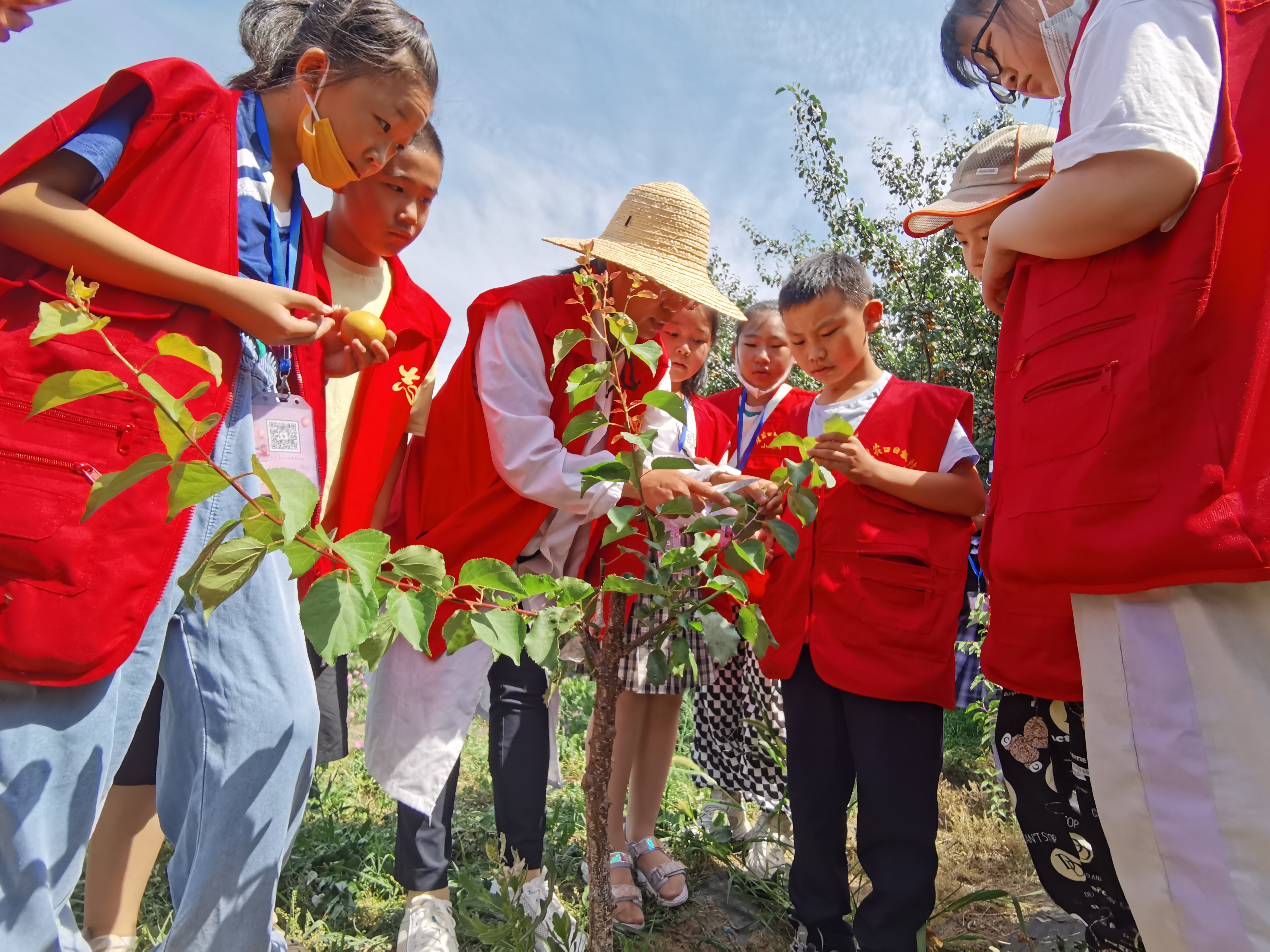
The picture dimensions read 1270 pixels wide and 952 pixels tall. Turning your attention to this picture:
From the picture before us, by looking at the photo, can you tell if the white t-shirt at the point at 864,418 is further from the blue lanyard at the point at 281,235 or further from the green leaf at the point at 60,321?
the green leaf at the point at 60,321

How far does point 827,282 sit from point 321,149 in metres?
1.34

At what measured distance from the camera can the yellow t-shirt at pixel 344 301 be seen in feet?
6.42

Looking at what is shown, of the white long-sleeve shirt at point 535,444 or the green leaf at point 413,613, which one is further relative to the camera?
the white long-sleeve shirt at point 535,444

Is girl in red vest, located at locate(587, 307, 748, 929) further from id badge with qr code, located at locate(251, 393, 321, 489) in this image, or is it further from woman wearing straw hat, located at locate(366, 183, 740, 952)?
id badge with qr code, located at locate(251, 393, 321, 489)

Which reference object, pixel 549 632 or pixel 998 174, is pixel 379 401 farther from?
pixel 998 174

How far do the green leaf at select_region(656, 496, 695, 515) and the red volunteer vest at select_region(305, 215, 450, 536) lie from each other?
Result: 961mm

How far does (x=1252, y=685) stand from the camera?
951mm

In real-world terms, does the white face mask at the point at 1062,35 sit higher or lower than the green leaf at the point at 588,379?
higher

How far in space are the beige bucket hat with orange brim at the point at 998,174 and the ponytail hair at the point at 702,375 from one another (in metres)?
0.86

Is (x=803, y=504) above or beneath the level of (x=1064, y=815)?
above

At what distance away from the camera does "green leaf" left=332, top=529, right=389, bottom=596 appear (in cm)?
81

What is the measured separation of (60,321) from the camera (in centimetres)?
76

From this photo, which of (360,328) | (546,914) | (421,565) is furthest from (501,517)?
(421,565)

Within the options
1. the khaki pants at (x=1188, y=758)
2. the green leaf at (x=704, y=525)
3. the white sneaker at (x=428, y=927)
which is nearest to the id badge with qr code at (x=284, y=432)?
the green leaf at (x=704, y=525)
